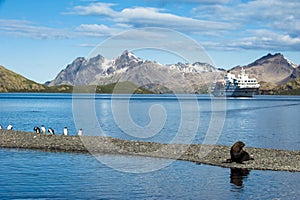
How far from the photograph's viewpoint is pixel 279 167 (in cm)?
3027

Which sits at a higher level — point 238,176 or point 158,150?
point 158,150

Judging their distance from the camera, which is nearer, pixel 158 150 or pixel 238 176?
pixel 238 176

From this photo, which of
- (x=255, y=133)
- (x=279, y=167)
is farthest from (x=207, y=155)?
(x=255, y=133)

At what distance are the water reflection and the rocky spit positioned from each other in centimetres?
123

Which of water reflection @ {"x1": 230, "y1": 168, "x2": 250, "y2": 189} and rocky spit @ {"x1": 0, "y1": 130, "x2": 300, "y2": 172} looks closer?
water reflection @ {"x1": 230, "y1": 168, "x2": 250, "y2": 189}

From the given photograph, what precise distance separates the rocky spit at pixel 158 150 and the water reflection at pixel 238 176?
123 centimetres

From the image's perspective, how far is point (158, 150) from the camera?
38.0m

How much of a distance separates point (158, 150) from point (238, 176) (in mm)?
11575

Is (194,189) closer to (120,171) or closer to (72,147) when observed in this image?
(120,171)

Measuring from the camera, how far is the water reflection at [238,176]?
25352mm

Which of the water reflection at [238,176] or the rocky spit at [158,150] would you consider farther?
the rocky spit at [158,150]

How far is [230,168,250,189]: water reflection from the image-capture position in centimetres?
2535

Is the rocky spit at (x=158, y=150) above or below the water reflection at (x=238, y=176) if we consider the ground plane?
above

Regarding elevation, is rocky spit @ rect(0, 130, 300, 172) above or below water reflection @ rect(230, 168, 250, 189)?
above
